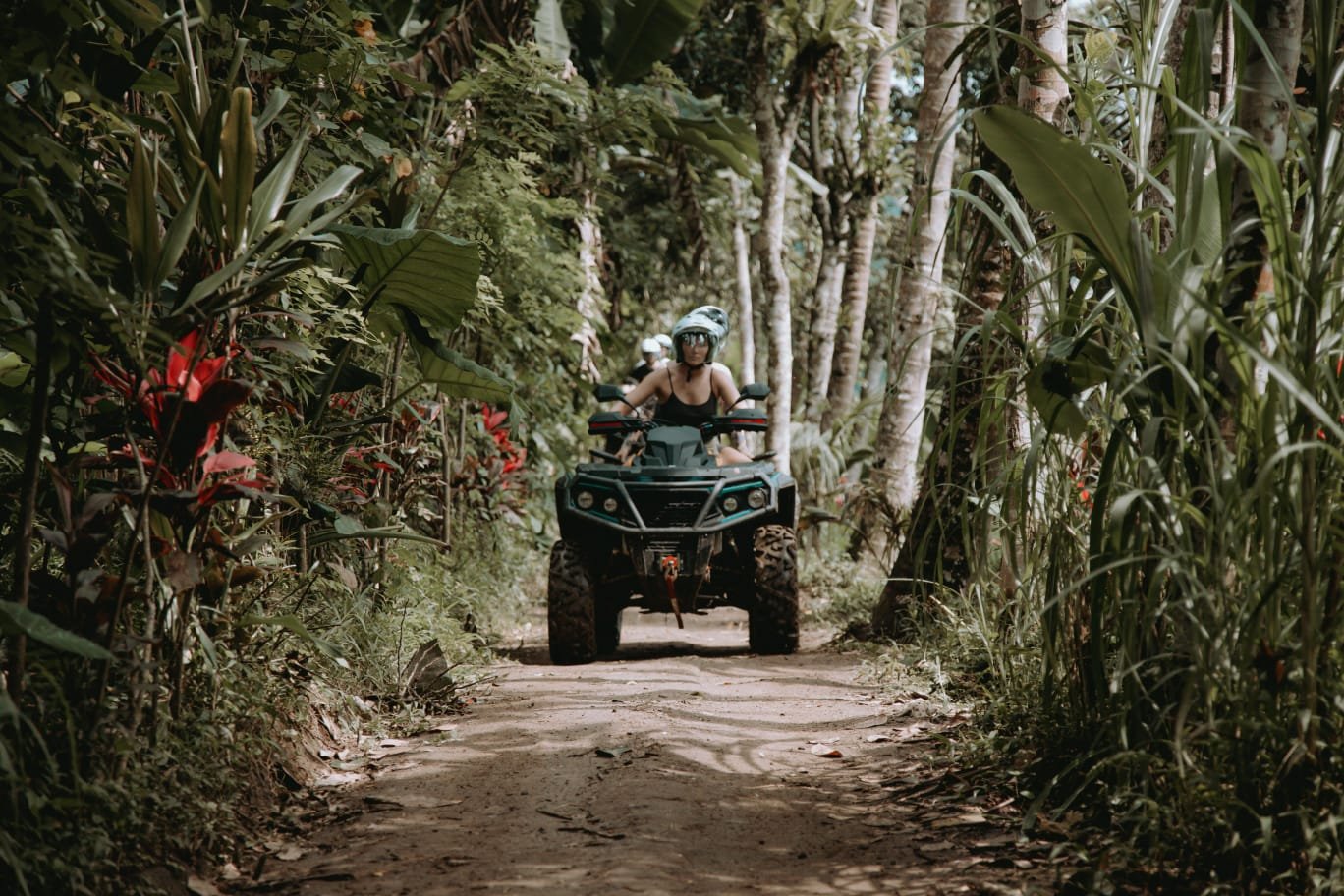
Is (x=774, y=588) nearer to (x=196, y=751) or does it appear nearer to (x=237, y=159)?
(x=196, y=751)

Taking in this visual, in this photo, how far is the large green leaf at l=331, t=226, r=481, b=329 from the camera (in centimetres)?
512

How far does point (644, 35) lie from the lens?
1058cm

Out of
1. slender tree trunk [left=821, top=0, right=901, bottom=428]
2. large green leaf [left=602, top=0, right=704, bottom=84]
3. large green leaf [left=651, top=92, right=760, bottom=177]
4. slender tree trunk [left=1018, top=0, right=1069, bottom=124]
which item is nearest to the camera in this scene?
slender tree trunk [left=1018, top=0, right=1069, bottom=124]

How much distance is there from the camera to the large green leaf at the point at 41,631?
8.89ft

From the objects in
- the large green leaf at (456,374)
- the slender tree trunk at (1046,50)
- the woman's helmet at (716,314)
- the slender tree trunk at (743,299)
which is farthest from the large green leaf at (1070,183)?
the slender tree trunk at (743,299)

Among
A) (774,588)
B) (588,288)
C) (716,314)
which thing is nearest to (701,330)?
(716,314)

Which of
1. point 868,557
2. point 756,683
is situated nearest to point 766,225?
point 868,557

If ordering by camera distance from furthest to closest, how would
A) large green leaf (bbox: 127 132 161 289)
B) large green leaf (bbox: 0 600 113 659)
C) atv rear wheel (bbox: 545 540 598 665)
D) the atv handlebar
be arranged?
the atv handlebar < atv rear wheel (bbox: 545 540 598 665) < large green leaf (bbox: 127 132 161 289) < large green leaf (bbox: 0 600 113 659)

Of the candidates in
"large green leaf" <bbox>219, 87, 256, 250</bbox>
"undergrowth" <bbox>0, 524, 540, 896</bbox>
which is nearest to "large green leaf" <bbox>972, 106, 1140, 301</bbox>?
"large green leaf" <bbox>219, 87, 256, 250</bbox>

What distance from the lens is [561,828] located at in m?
3.65

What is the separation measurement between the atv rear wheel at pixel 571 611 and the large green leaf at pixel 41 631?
434 centimetres

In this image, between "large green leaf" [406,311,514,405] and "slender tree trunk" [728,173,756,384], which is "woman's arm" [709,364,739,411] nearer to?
"large green leaf" [406,311,514,405]

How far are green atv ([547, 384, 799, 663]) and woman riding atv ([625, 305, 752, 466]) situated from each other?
0.58 metres

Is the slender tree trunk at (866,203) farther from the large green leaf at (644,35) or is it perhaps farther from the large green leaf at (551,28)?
the large green leaf at (551,28)
